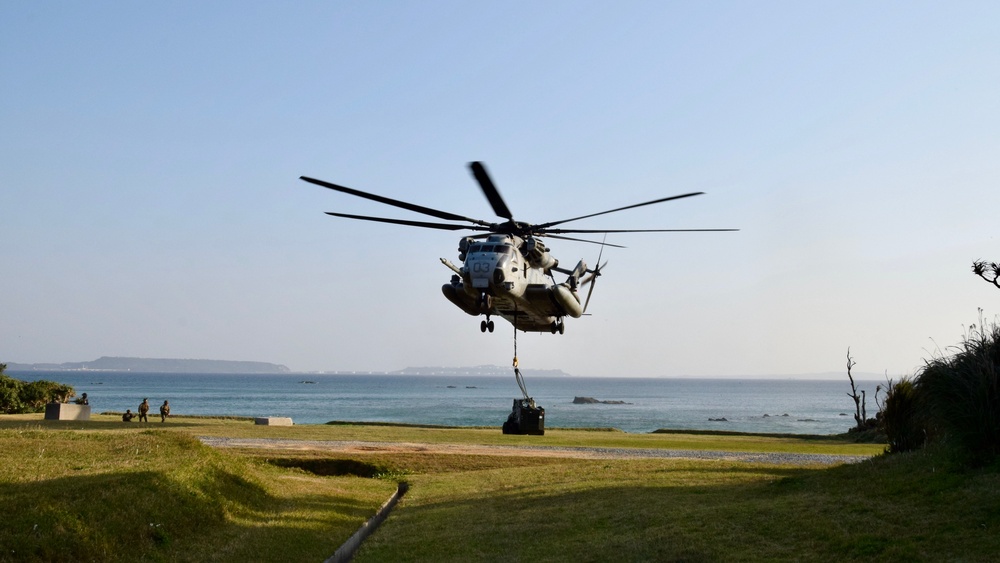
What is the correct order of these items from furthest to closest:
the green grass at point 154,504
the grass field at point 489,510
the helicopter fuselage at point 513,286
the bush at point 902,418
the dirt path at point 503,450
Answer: the dirt path at point 503,450 < the helicopter fuselage at point 513,286 < the bush at point 902,418 < the green grass at point 154,504 < the grass field at point 489,510

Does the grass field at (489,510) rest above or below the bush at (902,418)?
below

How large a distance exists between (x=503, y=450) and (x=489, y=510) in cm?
1436

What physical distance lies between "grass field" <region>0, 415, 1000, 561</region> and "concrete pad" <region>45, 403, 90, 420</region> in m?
19.3

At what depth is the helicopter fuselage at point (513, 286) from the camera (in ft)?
80.8

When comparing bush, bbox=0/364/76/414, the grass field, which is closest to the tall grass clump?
the grass field

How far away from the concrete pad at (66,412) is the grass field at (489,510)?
1931cm

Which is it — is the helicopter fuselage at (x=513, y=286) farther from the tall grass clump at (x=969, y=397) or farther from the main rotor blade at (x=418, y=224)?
the tall grass clump at (x=969, y=397)

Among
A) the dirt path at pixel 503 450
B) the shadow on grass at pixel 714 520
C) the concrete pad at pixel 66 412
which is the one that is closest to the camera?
the shadow on grass at pixel 714 520

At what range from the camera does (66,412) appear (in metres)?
40.1

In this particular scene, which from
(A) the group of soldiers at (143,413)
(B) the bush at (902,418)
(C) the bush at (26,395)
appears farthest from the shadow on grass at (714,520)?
(C) the bush at (26,395)

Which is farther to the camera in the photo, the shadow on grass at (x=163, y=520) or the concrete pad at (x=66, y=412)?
the concrete pad at (x=66, y=412)

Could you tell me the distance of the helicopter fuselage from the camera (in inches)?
969

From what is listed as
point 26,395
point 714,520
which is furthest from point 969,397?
point 26,395

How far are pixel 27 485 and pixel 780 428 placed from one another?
98.4 meters
